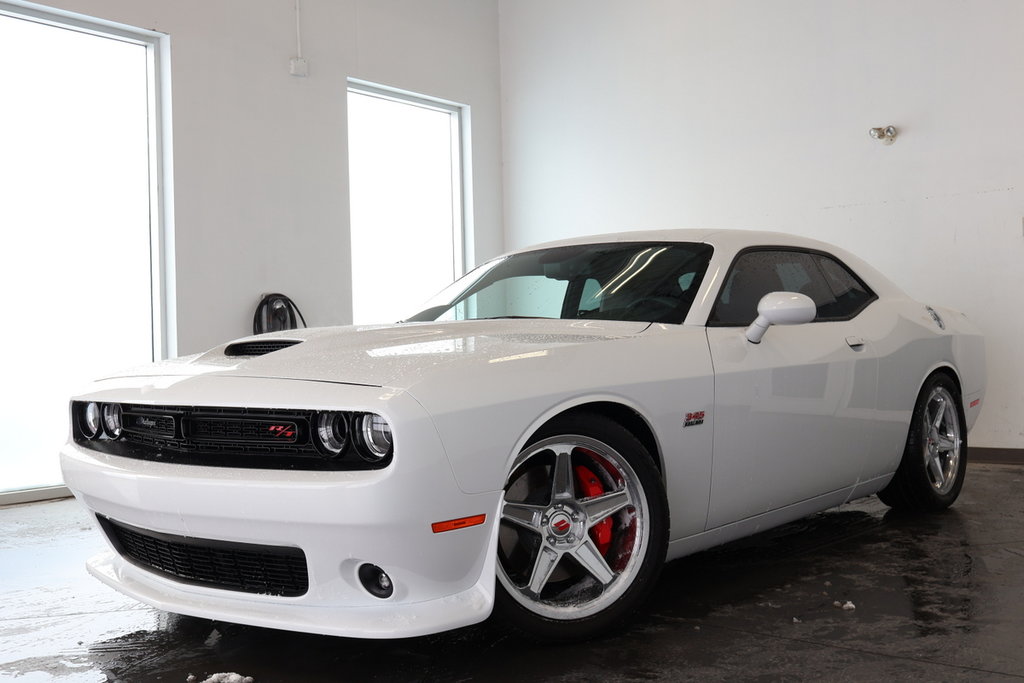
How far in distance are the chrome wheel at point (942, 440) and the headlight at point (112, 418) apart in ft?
10.9

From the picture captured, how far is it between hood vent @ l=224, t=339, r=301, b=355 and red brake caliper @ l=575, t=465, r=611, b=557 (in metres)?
0.93

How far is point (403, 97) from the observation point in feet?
28.9

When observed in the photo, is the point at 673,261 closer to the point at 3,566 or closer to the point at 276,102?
the point at 3,566

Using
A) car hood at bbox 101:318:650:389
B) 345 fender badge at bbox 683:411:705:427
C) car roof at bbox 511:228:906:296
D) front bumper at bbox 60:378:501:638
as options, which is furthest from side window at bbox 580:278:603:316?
front bumper at bbox 60:378:501:638

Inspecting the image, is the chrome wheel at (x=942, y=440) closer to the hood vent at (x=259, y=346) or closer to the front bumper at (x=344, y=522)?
the front bumper at (x=344, y=522)

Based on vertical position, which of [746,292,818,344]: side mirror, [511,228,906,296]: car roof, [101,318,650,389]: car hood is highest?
[511,228,906,296]: car roof

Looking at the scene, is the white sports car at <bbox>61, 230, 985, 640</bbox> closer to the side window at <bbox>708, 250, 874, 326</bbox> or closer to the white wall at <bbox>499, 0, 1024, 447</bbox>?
the side window at <bbox>708, 250, 874, 326</bbox>

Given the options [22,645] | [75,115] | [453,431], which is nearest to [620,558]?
[453,431]

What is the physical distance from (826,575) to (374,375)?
6.36 feet

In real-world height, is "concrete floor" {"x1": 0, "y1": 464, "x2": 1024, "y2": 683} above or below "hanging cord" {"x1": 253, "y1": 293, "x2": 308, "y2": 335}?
below

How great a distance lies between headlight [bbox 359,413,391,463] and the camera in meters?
2.22

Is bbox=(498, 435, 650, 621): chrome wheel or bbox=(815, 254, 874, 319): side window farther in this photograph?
bbox=(815, 254, 874, 319): side window

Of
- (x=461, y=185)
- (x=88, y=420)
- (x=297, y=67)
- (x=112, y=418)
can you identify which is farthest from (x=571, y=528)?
(x=461, y=185)

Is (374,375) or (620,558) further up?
(374,375)
